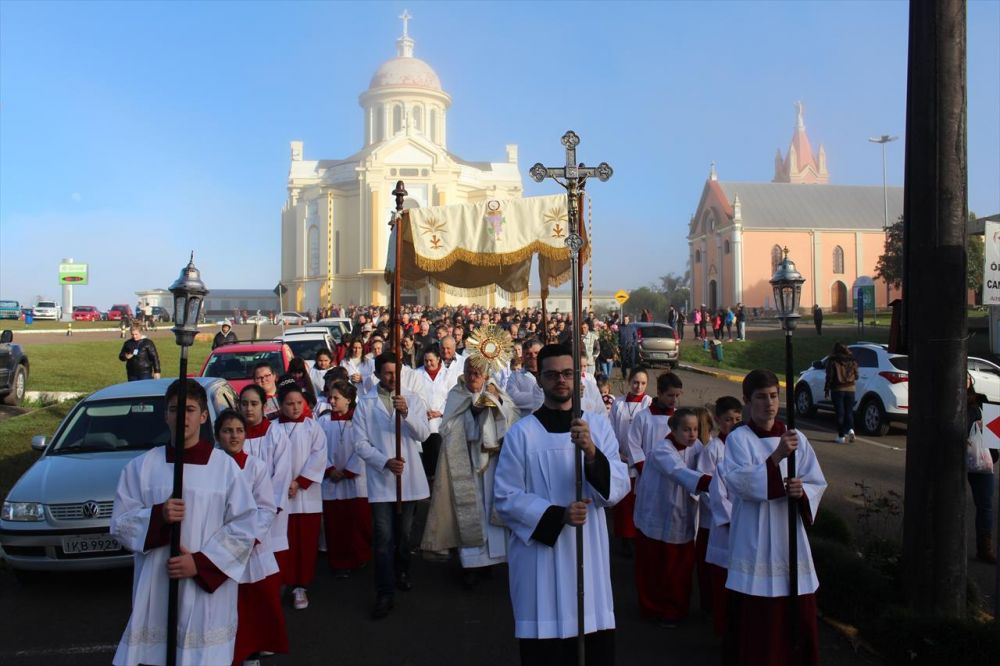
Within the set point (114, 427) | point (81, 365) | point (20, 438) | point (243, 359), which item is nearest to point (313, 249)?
point (81, 365)

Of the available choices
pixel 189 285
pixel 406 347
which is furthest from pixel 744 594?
pixel 406 347

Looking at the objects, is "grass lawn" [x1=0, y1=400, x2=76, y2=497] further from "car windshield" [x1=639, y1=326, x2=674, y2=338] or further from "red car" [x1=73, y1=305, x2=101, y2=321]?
"red car" [x1=73, y1=305, x2=101, y2=321]

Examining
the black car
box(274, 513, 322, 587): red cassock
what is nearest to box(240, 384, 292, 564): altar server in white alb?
box(274, 513, 322, 587): red cassock

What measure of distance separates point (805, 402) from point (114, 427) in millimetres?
14097

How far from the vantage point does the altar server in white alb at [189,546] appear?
3.95 meters

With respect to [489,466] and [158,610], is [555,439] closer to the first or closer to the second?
[158,610]

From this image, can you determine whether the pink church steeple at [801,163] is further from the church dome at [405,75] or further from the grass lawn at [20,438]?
the grass lawn at [20,438]

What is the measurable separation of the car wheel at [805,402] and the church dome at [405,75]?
5576 centimetres

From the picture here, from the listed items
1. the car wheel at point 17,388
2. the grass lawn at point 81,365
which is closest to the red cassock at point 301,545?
the car wheel at point 17,388

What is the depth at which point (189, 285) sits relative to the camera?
13.8ft

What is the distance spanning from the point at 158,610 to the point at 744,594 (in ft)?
9.90

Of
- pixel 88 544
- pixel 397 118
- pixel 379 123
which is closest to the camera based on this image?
pixel 88 544

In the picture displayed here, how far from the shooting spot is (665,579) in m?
5.98

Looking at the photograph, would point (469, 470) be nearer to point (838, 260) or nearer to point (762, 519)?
point (762, 519)
